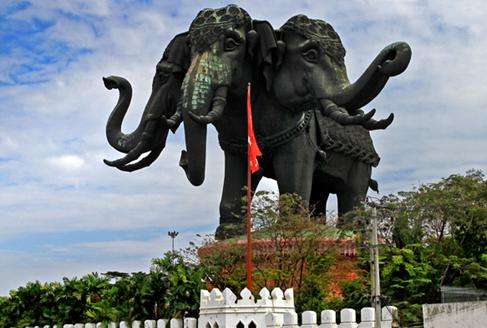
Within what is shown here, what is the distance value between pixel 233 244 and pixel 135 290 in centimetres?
248

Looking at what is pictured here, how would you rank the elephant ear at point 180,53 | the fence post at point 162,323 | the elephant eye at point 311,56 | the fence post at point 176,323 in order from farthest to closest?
the elephant ear at point 180,53 → the elephant eye at point 311,56 → the fence post at point 162,323 → the fence post at point 176,323

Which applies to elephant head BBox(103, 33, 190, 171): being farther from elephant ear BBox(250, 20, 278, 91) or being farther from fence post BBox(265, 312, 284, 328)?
fence post BBox(265, 312, 284, 328)

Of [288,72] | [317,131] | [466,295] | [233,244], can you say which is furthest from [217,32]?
[466,295]

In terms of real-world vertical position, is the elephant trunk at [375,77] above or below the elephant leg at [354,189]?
above

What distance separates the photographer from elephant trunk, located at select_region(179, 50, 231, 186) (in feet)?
61.5

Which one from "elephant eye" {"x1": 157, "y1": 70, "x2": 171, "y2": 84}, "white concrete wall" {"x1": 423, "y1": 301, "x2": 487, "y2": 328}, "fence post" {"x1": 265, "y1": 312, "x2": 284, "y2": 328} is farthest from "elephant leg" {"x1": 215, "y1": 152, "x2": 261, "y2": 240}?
"white concrete wall" {"x1": 423, "y1": 301, "x2": 487, "y2": 328}

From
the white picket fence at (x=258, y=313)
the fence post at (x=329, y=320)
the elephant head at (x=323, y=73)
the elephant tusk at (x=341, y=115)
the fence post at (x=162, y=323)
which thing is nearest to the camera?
the fence post at (x=329, y=320)

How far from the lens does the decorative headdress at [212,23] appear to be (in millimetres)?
19438

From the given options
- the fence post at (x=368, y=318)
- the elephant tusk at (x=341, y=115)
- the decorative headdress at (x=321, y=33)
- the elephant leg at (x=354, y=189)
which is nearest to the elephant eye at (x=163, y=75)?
the decorative headdress at (x=321, y=33)

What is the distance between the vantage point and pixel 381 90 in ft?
61.2

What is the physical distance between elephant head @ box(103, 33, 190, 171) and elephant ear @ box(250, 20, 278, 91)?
5.38 feet

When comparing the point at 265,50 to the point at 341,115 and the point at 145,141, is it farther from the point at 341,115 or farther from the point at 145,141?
the point at 145,141

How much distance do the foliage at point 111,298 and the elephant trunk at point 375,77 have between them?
4.63 meters

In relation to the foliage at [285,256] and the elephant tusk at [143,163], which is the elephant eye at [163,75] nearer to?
the elephant tusk at [143,163]
